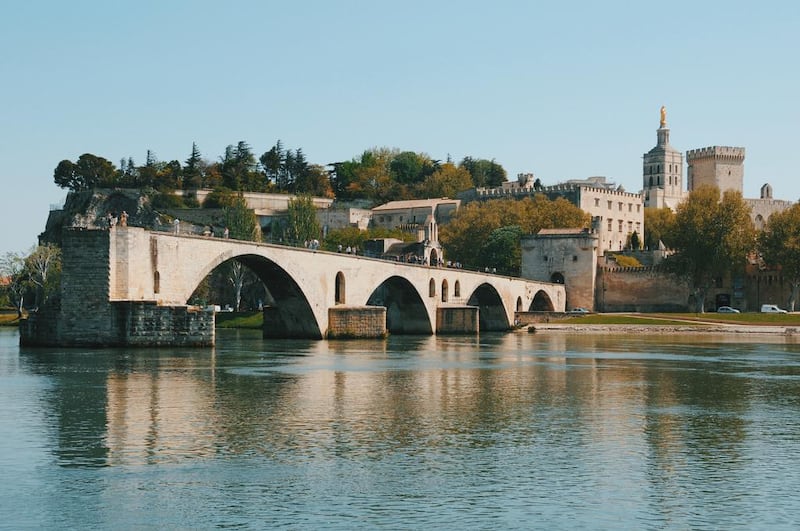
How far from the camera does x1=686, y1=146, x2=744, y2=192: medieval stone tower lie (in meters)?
163

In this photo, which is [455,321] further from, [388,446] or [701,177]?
[701,177]

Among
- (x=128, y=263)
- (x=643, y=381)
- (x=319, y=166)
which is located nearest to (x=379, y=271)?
(x=128, y=263)

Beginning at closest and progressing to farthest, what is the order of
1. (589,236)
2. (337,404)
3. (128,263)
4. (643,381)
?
(337,404) < (643,381) < (128,263) < (589,236)

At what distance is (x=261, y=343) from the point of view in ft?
201

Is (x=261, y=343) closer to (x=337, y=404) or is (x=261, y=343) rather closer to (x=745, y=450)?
(x=337, y=404)

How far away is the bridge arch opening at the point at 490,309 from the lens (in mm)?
91312

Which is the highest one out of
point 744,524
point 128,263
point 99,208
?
point 99,208

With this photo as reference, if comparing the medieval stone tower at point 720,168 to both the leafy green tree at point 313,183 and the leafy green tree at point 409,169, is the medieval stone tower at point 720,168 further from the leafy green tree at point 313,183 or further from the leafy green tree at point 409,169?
the leafy green tree at point 313,183

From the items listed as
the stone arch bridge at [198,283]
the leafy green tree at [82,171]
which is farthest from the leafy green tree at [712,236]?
the leafy green tree at [82,171]

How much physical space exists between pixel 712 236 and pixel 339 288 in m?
44.9

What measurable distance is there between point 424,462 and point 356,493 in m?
3.07

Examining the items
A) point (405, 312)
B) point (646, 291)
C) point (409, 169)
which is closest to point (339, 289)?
point (405, 312)

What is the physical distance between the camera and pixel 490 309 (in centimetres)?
9231

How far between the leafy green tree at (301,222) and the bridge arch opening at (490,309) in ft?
84.6
